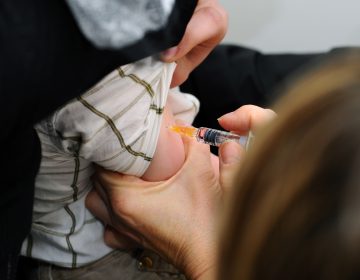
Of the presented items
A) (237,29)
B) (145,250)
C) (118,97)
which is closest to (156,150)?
(118,97)

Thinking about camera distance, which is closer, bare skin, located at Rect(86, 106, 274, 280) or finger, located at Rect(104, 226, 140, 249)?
bare skin, located at Rect(86, 106, 274, 280)

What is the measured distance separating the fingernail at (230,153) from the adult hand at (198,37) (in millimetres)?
154

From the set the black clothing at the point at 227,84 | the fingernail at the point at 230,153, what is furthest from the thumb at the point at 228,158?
the black clothing at the point at 227,84

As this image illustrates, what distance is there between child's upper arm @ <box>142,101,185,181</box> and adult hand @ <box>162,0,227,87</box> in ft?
0.27

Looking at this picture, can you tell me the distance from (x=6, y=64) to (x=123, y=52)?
15 centimetres

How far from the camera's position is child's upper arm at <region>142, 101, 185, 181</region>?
0.87 metres

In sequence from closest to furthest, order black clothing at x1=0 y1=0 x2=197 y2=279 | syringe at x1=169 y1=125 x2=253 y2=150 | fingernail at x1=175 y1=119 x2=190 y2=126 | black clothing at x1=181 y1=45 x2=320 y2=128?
black clothing at x1=0 y1=0 x2=197 y2=279
syringe at x1=169 y1=125 x2=253 y2=150
fingernail at x1=175 y1=119 x2=190 y2=126
black clothing at x1=181 y1=45 x2=320 y2=128

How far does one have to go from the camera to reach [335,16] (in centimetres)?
157

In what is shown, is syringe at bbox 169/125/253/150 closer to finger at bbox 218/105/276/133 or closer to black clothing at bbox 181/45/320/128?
finger at bbox 218/105/276/133

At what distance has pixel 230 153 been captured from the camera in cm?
79

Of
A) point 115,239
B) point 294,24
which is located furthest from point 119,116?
point 294,24

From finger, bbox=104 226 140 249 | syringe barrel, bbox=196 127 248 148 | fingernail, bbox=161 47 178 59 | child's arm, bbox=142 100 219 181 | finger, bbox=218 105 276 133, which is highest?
fingernail, bbox=161 47 178 59

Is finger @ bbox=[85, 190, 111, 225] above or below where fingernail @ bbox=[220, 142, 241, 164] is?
below

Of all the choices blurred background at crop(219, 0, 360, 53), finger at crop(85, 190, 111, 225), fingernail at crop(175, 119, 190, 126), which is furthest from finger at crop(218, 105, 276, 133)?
blurred background at crop(219, 0, 360, 53)
